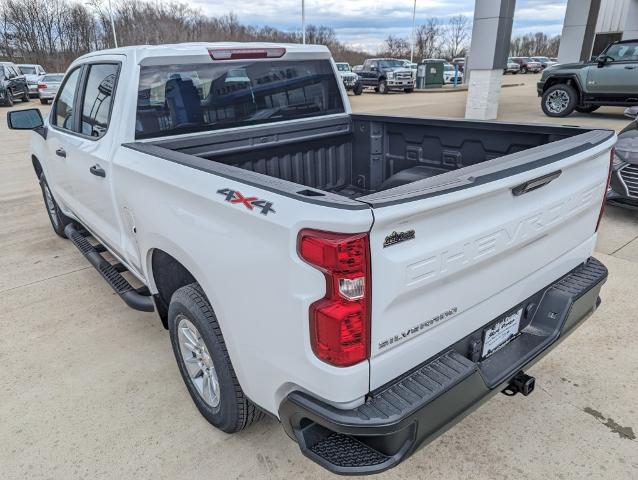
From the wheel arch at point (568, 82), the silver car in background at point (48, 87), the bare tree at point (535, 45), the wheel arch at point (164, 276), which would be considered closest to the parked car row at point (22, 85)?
the silver car in background at point (48, 87)

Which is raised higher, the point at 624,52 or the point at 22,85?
the point at 624,52

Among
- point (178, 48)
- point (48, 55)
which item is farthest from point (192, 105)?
point (48, 55)

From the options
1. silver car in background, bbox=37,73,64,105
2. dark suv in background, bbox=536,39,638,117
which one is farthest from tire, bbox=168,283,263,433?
silver car in background, bbox=37,73,64,105

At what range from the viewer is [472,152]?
324 centimetres

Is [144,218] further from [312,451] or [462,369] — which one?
[462,369]

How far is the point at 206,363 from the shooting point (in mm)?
2451

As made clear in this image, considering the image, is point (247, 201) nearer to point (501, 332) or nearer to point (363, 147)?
point (501, 332)

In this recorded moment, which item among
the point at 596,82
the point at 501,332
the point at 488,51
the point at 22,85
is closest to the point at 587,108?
the point at 596,82

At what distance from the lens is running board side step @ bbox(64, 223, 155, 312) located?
3.01 m

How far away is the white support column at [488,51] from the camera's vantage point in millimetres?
12180

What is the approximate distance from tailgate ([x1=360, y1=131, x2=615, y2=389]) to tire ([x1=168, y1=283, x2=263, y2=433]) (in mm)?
822

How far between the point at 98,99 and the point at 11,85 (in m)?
25.2

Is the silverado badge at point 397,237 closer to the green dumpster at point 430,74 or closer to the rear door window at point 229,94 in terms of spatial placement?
the rear door window at point 229,94

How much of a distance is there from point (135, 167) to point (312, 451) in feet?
5.48
